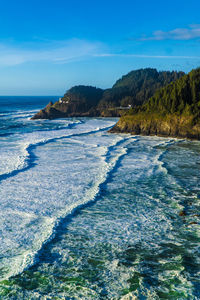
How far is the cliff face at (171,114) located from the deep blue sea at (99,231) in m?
17.6

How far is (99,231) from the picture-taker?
11.8 m

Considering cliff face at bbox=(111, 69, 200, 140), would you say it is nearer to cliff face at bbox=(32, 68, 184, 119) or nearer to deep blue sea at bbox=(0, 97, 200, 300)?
deep blue sea at bbox=(0, 97, 200, 300)

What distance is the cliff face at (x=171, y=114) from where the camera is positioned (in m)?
39.9

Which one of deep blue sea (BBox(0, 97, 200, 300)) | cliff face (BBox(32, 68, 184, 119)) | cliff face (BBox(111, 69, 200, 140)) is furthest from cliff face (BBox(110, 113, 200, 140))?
cliff face (BBox(32, 68, 184, 119))

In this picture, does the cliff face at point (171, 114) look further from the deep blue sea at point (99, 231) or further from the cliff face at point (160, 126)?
the deep blue sea at point (99, 231)

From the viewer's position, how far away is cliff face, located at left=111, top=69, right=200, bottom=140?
1570 inches

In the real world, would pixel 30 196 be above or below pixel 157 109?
below

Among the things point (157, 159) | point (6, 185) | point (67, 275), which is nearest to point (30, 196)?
point (6, 185)

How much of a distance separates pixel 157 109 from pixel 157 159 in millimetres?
22332

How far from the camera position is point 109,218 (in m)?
→ 13.0

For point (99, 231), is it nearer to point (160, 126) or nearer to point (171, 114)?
point (171, 114)

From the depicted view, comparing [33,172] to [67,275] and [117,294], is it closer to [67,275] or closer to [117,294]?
[67,275]

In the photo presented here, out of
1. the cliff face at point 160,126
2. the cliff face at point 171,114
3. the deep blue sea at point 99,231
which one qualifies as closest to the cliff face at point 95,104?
the cliff face at point 160,126

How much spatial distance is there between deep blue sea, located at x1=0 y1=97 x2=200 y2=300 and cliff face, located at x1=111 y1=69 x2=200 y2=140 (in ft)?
57.9
